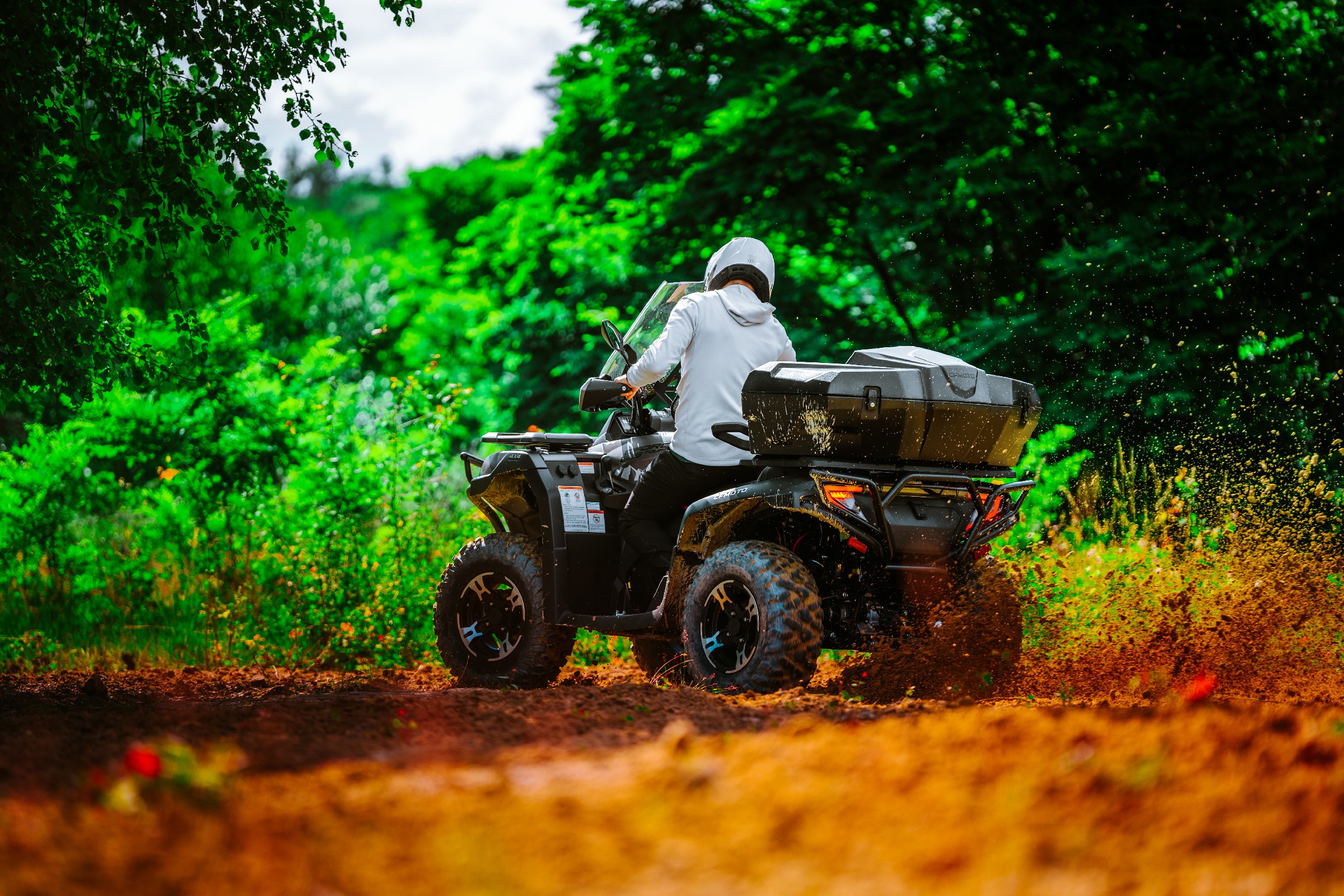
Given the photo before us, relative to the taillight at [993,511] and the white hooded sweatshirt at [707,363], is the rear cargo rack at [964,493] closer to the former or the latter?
the taillight at [993,511]

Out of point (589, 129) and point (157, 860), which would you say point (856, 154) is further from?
point (157, 860)

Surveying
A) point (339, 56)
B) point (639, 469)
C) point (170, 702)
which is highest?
point (339, 56)

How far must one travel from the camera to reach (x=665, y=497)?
6055mm

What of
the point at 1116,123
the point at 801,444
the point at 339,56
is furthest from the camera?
the point at 1116,123

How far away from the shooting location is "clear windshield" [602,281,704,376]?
6609 millimetres

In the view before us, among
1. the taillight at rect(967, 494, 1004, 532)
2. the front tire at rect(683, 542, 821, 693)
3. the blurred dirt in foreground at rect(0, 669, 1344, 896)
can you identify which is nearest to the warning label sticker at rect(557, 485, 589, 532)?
the front tire at rect(683, 542, 821, 693)

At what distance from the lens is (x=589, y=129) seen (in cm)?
1556

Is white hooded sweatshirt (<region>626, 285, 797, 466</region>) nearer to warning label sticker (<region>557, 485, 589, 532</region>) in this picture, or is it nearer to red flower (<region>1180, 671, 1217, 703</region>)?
warning label sticker (<region>557, 485, 589, 532</region>)

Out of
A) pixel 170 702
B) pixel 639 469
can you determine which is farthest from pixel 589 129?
pixel 170 702

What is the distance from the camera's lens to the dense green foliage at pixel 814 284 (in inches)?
354

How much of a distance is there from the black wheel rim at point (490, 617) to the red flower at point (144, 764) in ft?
13.0

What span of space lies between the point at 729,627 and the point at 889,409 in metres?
1.17

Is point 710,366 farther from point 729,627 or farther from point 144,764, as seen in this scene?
point 144,764

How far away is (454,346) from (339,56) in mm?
17864
